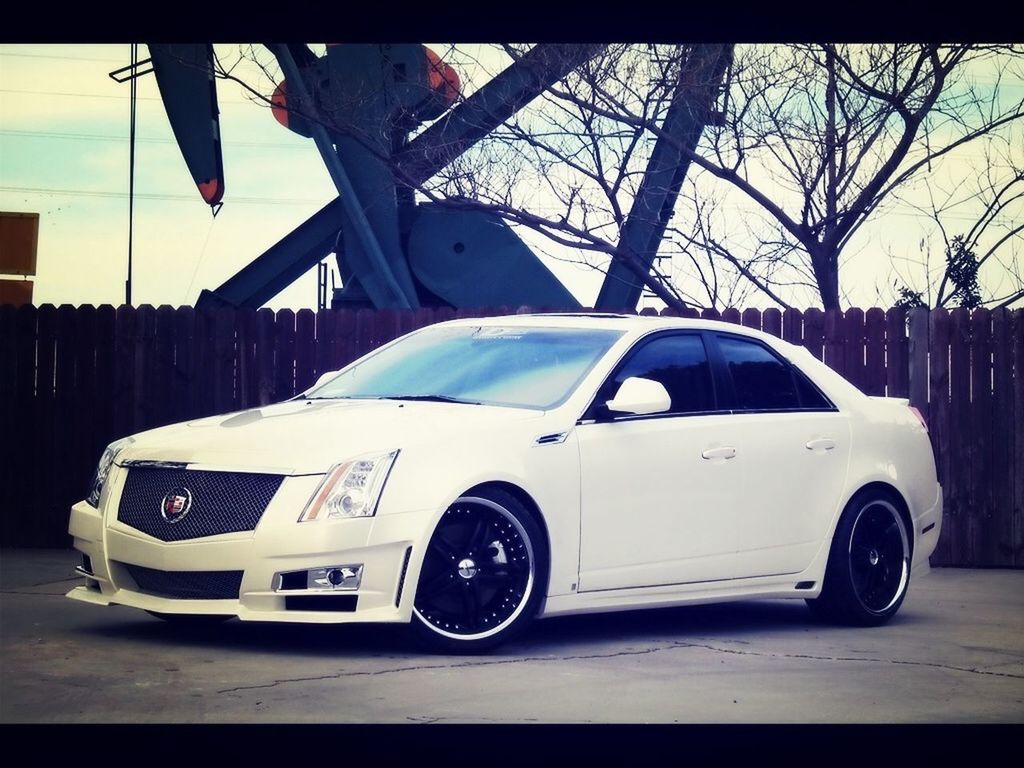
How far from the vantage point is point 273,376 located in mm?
14523

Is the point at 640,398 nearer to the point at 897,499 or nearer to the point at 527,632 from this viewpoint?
the point at 527,632

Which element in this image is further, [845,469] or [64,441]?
[64,441]

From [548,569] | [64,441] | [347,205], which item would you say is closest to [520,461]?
[548,569]

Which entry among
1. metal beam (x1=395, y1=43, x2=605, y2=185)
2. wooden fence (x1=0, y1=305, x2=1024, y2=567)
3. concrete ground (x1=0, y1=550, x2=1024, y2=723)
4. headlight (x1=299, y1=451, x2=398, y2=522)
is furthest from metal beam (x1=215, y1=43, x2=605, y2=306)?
headlight (x1=299, y1=451, x2=398, y2=522)

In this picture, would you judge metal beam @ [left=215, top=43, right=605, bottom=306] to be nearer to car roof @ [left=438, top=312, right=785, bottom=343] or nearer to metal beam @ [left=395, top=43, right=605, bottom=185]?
metal beam @ [left=395, top=43, right=605, bottom=185]

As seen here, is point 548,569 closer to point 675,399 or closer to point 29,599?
point 675,399

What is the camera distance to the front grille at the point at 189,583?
746 centimetres

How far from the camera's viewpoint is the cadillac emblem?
25.1ft

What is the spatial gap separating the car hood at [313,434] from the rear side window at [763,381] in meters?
1.64

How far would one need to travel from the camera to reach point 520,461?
7.84 metres

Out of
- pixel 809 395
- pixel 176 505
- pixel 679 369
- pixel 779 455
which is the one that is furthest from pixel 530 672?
pixel 809 395

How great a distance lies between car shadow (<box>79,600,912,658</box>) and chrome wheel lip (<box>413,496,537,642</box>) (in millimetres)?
135
